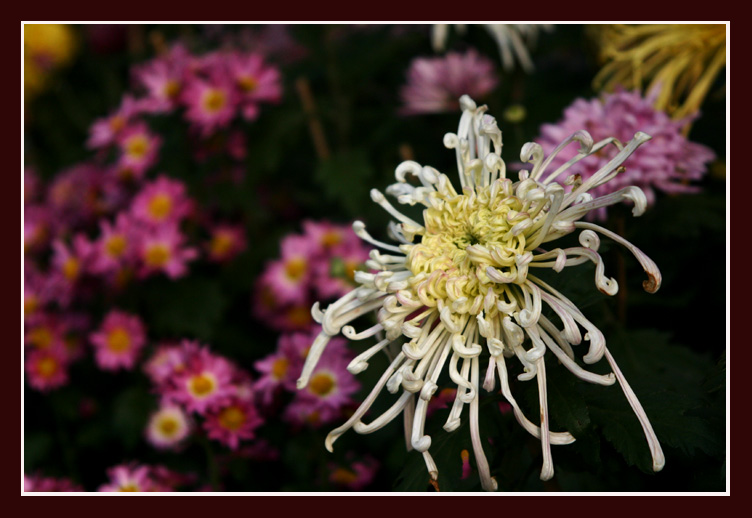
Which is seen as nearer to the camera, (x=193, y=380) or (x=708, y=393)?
(x=708, y=393)

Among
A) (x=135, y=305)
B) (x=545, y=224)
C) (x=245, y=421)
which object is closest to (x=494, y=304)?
(x=545, y=224)

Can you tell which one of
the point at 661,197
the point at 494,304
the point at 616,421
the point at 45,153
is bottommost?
the point at 616,421

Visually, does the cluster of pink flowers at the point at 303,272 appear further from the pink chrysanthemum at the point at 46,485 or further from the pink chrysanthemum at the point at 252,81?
the pink chrysanthemum at the point at 46,485

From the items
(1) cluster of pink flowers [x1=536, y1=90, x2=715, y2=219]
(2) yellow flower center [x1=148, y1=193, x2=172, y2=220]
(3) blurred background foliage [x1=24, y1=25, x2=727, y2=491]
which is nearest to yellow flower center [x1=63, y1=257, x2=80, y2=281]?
(3) blurred background foliage [x1=24, y1=25, x2=727, y2=491]

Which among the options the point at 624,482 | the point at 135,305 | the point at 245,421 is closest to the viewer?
the point at 624,482

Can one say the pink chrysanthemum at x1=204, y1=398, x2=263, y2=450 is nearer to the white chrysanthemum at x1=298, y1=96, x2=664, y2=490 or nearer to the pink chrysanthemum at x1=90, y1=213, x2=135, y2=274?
the white chrysanthemum at x1=298, y1=96, x2=664, y2=490

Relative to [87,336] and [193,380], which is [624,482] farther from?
[87,336]

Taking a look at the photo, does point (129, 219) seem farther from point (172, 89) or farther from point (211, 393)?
point (211, 393)
